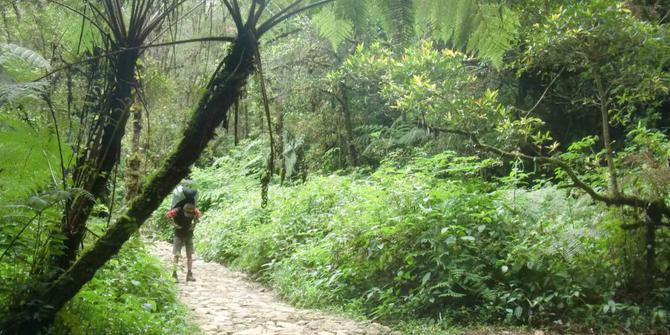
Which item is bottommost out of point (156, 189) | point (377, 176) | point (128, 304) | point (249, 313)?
point (249, 313)

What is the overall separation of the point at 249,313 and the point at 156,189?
3.96 metres

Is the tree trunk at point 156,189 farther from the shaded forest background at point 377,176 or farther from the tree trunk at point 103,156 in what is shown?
the tree trunk at point 103,156

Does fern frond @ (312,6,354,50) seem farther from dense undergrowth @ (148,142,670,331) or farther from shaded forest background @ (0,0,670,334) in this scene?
dense undergrowth @ (148,142,670,331)

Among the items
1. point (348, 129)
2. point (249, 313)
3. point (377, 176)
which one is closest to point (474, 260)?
point (249, 313)

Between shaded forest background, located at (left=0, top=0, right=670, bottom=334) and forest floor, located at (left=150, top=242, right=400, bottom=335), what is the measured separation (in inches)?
13.3

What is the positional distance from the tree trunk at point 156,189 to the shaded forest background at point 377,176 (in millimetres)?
10

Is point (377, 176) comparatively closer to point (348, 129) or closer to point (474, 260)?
point (474, 260)

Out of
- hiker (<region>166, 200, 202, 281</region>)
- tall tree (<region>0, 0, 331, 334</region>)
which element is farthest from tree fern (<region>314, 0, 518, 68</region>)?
hiker (<region>166, 200, 202, 281</region>)

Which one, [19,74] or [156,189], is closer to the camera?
[156,189]

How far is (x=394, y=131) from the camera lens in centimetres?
1170

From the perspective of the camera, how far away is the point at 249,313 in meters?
6.15

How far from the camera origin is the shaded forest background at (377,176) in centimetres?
272

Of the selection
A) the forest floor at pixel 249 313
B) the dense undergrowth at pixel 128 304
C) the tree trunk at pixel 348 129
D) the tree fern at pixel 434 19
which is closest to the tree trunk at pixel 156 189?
the dense undergrowth at pixel 128 304

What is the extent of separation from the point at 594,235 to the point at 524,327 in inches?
44.7
